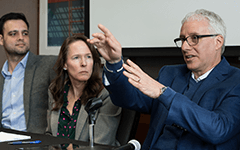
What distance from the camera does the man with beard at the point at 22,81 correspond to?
7.28 feet

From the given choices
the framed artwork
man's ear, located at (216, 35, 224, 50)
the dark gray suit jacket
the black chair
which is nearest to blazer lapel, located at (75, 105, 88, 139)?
the black chair

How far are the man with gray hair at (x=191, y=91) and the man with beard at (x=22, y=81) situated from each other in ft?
3.10

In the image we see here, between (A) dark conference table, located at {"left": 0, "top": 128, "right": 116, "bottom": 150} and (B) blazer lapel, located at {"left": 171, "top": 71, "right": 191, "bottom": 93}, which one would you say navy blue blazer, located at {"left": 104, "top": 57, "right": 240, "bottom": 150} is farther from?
(A) dark conference table, located at {"left": 0, "top": 128, "right": 116, "bottom": 150}

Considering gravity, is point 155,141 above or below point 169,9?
below

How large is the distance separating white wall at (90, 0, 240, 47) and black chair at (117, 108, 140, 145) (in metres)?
0.88

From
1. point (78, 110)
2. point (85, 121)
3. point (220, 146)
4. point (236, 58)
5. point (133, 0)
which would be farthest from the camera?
point (133, 0)

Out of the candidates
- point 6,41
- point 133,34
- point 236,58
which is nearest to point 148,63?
point 133,34

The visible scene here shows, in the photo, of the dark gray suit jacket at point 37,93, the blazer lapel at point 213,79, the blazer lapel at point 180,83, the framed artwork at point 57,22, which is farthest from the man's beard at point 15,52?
the blazer lapel at point 213,79

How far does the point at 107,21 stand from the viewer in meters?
2.71

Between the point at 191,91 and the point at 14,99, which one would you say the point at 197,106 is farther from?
the point at 14,99

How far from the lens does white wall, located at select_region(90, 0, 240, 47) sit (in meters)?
2.15

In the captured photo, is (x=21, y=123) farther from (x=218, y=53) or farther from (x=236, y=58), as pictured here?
(x=236, y=58)

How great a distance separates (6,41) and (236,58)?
2.15 meters

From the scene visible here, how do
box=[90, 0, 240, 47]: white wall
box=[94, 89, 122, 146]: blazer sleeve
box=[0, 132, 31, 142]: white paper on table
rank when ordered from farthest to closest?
box=[90, 0, 240, 47]: white wall
box=[94, 89, 122, 146]: blazer sleeve
box=[0, 132, 31, 142]: white paper on table
